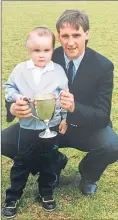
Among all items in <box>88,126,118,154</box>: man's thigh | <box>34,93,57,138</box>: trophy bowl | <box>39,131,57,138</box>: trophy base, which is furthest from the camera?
<box>88,126,118,154</box>: man's thigh

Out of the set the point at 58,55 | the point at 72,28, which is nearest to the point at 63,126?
the point at 58,55

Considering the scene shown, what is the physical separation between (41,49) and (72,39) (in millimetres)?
239

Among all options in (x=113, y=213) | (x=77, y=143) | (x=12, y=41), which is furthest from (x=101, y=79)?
(x=12, y=41)

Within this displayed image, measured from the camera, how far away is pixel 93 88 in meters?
3.40

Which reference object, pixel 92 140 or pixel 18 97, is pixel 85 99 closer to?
pixel 92 140

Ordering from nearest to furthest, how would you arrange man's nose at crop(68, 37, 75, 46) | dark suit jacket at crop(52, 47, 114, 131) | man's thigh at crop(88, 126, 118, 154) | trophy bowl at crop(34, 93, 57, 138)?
trophy bowl at crop(34, 93, 57, 138) → man's nose at crop(68, 37, 75, 46) → dark suit jacket at crop(52, 47, 114, 131) → man's thigh at crop(88, 126, 118, 154)

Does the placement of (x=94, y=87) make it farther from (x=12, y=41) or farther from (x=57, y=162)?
(x=12, y=41)

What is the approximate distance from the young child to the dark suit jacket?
0.16 m

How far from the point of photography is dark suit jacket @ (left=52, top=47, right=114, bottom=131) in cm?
336

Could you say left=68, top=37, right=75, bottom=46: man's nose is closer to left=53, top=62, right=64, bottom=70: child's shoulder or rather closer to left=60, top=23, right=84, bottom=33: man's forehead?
left=60, top=23, right=84, bottom=33: man's forehead

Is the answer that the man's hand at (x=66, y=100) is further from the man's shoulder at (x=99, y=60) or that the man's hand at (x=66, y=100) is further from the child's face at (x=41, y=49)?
the man's shoulder at (x=99, y=60)

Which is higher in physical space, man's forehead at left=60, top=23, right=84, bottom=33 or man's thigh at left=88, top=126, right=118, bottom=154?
man's forehead at left=60, top=23, right=84, bottom=33

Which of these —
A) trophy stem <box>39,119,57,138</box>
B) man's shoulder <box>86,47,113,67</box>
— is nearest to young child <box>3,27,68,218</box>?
trophy stem <box>39,119,57,138</box>

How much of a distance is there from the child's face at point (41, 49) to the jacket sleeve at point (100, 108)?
384 millimetres
